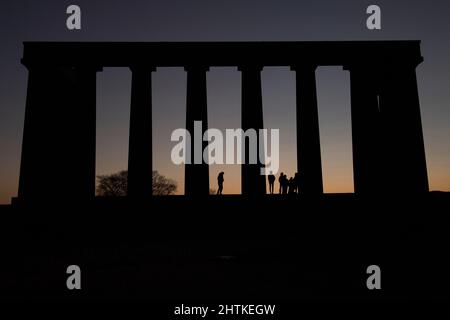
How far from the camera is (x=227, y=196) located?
8331cm

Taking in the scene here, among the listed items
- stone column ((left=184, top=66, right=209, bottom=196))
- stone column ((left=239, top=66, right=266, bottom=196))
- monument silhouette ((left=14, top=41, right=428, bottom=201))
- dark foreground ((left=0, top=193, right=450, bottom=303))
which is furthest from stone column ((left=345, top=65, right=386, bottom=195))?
stone column ((left=184, top=66, right=209, bottom=196))

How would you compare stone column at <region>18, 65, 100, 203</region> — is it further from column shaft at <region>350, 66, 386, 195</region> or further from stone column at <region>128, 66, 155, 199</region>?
column shaft at <region>350, 66, 386, 195</region>

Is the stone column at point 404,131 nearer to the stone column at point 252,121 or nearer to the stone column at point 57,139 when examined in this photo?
the stone column at point 252,121

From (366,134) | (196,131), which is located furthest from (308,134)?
(196,131)

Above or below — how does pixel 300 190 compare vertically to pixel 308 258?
above

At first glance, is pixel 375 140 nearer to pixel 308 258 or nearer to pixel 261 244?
pixel 261 244

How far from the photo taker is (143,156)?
88.5 meters

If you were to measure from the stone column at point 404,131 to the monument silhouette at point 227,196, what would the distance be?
23 centimetres

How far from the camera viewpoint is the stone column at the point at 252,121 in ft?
284

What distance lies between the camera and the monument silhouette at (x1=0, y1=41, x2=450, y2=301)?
140 ft

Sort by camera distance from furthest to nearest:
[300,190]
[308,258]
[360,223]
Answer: [300,190] < [360,223] < [308,258]

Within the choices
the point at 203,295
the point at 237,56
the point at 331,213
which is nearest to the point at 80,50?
the point at 237,56

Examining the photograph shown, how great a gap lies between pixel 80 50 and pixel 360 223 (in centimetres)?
6981

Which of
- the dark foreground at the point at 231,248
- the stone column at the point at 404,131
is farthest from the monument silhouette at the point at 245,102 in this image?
the dark foreground at the point at 231,248
